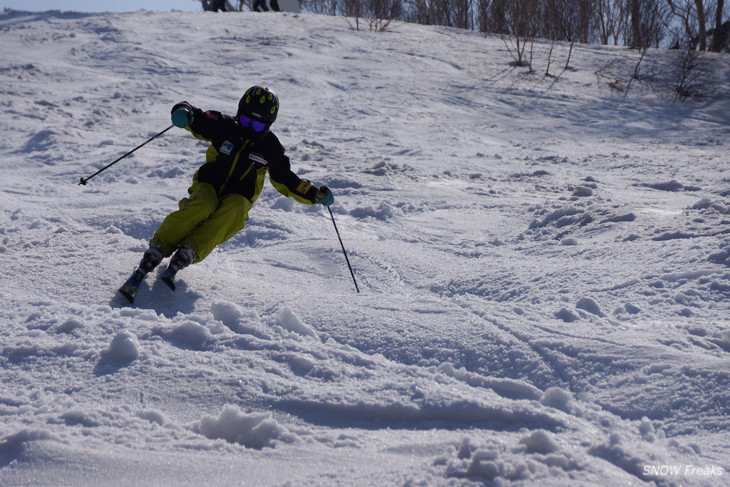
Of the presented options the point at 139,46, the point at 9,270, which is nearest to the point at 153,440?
the point at 9,270

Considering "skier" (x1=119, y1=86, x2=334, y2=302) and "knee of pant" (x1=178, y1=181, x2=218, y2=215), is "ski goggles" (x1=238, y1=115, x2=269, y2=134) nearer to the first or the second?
"skier" (x1=119, y1=86, x2=334, y2=302)

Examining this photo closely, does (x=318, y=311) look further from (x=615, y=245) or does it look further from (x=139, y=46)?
(x=139, y=46)

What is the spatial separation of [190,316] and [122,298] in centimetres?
47

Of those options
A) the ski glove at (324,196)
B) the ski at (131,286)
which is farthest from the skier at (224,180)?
the ski at (131,286)

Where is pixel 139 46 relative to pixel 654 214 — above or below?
above

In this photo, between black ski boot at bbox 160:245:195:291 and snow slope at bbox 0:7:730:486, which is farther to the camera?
black ski boot at bbox 160:245:195:291

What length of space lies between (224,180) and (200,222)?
29 centimetres

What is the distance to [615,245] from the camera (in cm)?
430

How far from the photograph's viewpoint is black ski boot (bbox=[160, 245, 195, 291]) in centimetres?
323

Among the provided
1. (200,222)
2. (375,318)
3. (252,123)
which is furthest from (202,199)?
(375,318)

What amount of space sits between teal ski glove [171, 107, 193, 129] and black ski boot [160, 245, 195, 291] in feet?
2.28

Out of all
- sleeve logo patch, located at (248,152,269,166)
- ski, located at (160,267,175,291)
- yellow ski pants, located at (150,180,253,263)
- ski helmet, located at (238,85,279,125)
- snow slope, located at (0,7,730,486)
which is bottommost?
snow slope, located at (0,7,730,486)

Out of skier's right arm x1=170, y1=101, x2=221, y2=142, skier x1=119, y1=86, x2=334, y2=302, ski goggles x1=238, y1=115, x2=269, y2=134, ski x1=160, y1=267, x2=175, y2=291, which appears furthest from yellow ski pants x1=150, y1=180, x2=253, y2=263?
ski goggles x1=238, y1=115, x2=269, y2=134

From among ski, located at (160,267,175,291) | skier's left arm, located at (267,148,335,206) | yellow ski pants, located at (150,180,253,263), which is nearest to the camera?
ski, located at (160,267,175,291)
